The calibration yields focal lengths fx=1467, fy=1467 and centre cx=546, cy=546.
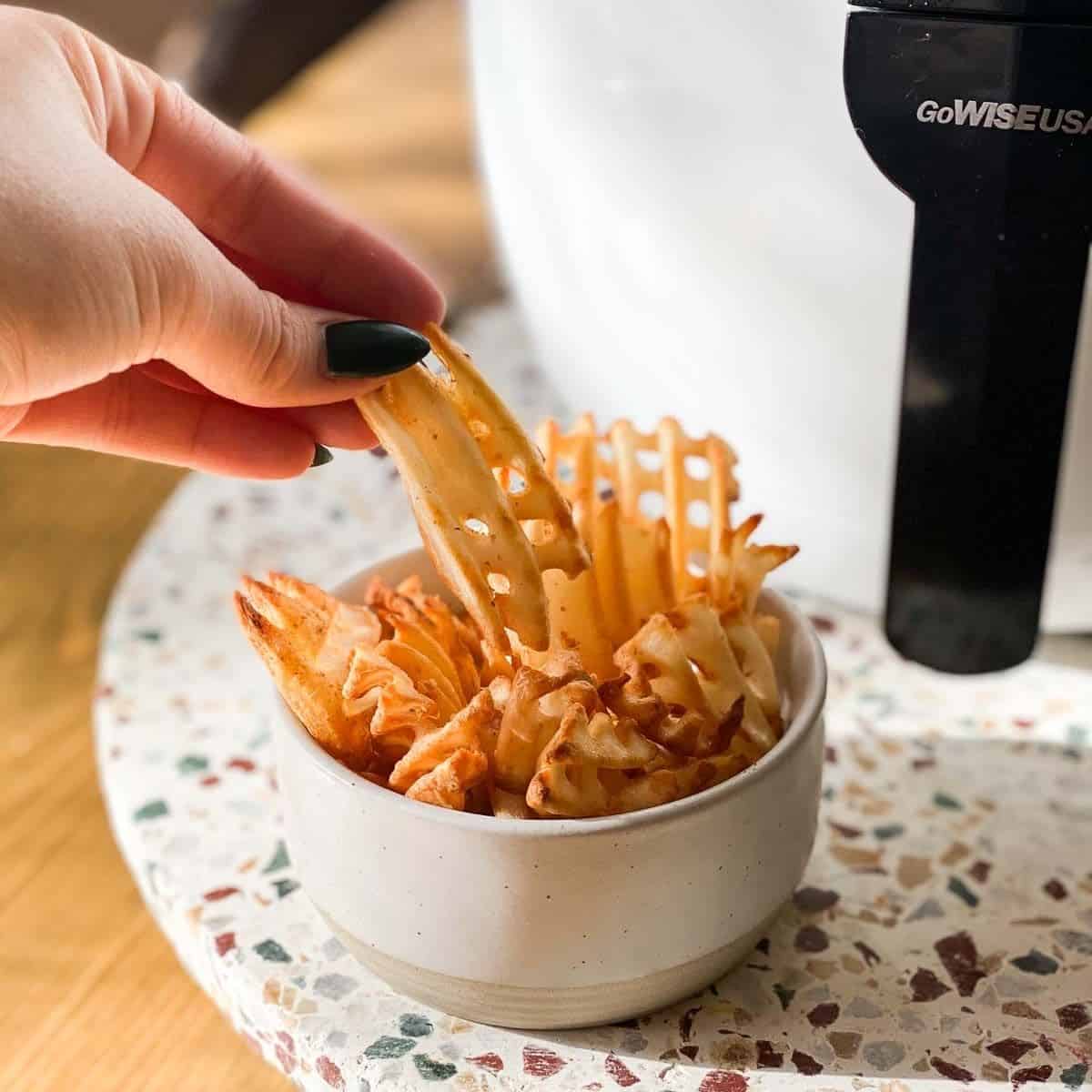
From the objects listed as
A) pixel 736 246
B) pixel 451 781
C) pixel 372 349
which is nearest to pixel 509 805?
pixel 451 781

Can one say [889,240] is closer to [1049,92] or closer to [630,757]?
[1049,92]

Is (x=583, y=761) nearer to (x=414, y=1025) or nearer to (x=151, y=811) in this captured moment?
(x=414, y=1025)

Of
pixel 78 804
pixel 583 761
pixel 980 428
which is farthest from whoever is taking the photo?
pixel 78 804

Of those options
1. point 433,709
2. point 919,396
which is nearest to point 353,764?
point 433,709

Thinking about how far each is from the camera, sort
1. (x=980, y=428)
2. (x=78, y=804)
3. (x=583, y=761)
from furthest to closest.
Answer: (x=78, y=804) → (x=980, y=428) → (x=583, y=761)

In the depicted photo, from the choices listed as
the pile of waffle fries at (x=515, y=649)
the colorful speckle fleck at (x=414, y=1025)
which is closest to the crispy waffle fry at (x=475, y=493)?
the pile of waffle fries at (x=515, y=649)

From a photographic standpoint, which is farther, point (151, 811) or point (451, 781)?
point (151, 811)

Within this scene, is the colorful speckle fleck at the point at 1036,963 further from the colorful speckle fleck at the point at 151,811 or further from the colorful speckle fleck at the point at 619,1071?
the colorful speckle fleck at the point at 151,811

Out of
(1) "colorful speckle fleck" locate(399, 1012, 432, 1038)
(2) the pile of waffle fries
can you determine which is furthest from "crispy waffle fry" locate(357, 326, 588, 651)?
(1) "colorful speckle fleck" locate(399, 1012, 432, 1038)
